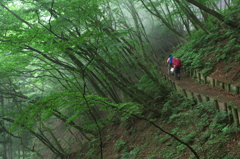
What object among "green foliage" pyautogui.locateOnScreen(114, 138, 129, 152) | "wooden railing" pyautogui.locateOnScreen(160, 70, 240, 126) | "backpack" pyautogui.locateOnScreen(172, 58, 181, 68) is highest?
"backpack" pyautogui.locateOnScreen(172, 58, 181, 68)

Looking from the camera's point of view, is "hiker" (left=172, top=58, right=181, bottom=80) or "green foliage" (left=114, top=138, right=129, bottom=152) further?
"hiker" (left=172, top=58, right=181, bottom=80)

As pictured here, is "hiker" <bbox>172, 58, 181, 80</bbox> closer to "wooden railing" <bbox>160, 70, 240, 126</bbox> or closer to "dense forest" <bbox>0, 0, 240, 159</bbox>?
"wooden railing" <bbox>160, 70, 240, 126</bbox>

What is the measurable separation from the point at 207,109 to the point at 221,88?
1.72 m

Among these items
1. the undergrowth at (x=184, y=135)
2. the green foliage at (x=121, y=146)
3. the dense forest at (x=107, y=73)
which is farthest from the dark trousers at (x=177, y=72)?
the green foliage at (x=121, y=146)

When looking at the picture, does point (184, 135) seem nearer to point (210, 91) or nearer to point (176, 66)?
point (210, 91)

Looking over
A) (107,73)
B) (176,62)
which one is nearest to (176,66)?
(176,62)

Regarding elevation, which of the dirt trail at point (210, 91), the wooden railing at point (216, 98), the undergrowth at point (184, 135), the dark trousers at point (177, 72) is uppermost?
the dark trousers at point (177, 72)

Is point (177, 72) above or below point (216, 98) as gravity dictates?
above

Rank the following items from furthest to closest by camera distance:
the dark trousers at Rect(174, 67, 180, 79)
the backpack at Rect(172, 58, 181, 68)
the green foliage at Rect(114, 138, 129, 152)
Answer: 1. the dark trousers at Rect(174, 67, 180, 79)
2. the backpack at Rect(172, 58, 181, 68)
3. the green foliage at Rect(114, 138, 129, 152)

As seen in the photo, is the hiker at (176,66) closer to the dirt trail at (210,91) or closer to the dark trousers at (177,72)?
the dark trousers at (177,72)

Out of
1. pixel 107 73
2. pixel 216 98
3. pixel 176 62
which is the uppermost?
pixel 107 73

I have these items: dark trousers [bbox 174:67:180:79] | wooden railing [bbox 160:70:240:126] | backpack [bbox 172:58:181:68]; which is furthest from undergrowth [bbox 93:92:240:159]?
backpack [bbox 172:58:181:68]

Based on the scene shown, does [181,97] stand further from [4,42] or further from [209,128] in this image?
[4,42]

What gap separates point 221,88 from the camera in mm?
7254
